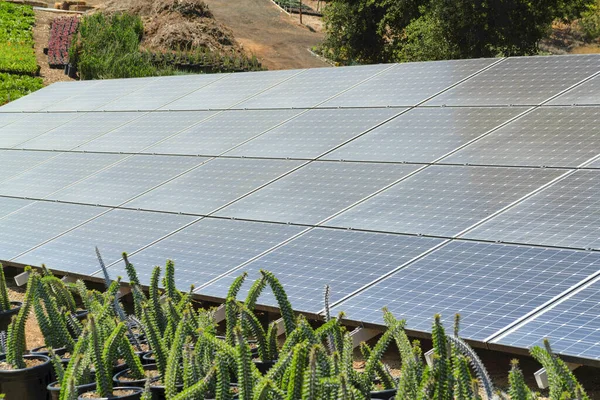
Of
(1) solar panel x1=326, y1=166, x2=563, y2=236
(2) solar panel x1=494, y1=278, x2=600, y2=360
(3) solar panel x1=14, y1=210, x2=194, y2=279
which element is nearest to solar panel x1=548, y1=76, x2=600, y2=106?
(1) solar panel x1=326, y1=166, x2=563, y2=236

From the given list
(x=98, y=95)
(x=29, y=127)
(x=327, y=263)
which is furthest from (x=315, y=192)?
(x=98, y=95)

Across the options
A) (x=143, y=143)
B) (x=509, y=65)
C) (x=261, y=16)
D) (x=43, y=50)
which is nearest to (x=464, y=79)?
(x=509, y=65)

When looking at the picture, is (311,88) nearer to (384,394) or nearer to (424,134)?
(424,134)

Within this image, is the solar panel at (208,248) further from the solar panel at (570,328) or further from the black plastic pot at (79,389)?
the solar panel at (570,328)

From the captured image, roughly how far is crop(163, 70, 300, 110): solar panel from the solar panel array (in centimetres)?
6

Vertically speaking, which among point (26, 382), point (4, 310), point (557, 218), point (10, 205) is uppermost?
point (557, 218)

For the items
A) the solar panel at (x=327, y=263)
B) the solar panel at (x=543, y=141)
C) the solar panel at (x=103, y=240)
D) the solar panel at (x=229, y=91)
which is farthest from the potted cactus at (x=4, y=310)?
the solar panel at (x=229, y=91)

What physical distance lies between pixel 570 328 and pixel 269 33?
6061 cm

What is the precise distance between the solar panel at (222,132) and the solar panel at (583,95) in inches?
182

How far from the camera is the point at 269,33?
222ft

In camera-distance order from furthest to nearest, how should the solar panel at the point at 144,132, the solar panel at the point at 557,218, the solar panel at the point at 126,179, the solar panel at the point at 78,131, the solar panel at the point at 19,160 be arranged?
1. the solar panel at the point at 78,131
2. the solar panel at the point at 19,160
3. the solar panel at the point at 144,132
4. the solar panel at the point at 126,179
5. the solar panel at the point at 557,218

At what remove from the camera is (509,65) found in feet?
56.1

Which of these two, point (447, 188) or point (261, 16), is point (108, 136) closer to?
point (447, 188)

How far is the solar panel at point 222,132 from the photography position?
1659 centimetres
